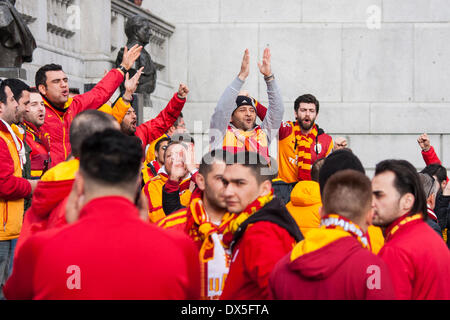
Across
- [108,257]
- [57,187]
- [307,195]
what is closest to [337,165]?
[57,187]

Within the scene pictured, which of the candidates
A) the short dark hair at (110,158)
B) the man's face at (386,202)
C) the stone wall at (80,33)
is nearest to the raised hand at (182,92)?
the man's face at (386,202)

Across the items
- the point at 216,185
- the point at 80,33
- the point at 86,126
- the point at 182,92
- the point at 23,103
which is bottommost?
the point at 216,185

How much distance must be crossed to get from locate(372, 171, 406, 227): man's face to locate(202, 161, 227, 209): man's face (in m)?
0.91

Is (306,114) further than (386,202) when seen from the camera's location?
Yes

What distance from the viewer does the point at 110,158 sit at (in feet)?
9.48

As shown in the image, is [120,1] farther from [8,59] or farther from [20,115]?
[20,115]

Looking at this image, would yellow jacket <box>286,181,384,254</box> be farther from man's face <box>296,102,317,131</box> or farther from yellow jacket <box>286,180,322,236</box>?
man's face <box>296,102,317,131</box>

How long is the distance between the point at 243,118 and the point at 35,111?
1.99 metres

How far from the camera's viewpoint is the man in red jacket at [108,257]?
106 inches

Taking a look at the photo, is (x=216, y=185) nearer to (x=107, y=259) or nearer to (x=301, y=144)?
(x=107, y=259)

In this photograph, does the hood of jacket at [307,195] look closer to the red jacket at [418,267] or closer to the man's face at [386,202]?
the man's face at [386,202]

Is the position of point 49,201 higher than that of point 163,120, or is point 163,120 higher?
point 163,120

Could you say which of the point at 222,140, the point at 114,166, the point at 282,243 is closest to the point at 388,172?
the point at 282,243

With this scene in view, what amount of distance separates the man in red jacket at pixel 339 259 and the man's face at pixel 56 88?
12.9ft
